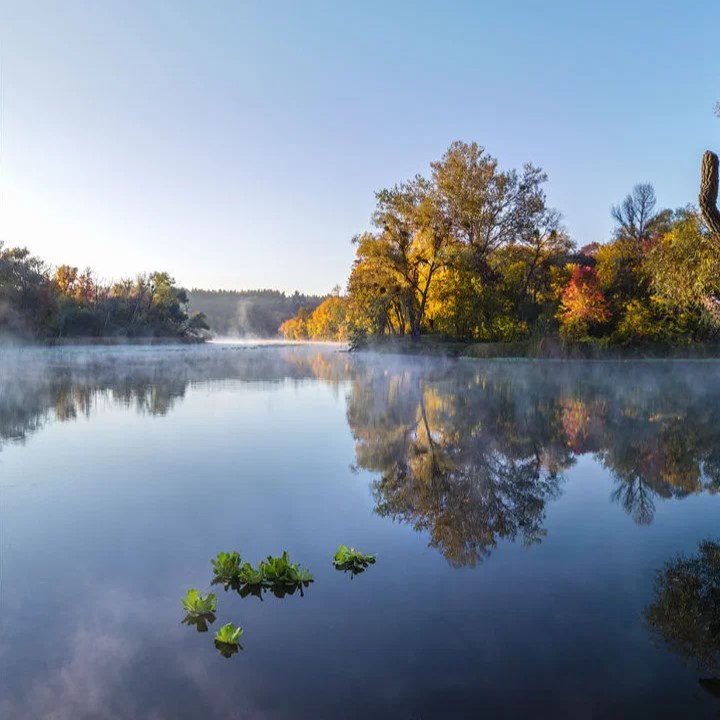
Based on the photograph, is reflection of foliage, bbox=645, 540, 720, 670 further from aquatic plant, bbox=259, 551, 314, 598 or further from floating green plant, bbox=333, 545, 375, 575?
aquatic plant, bbox=259, 551, 314, 598

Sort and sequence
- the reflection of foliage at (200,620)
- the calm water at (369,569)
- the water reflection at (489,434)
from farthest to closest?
the water reflection at (489,434) < the reflection of foliage at (200,620) < the calm water at (369,569)

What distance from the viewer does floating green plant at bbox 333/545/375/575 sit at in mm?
5434

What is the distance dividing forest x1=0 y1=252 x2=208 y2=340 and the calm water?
58951mm

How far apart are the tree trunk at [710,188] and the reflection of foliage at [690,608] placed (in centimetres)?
477

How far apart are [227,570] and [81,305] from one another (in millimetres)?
84012

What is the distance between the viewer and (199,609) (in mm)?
4504

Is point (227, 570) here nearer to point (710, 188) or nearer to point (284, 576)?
point (284, 576)

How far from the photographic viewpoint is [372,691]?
3.59m

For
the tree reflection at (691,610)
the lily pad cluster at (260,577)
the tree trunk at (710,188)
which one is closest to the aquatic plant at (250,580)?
the lily pad cluster at (260,577)

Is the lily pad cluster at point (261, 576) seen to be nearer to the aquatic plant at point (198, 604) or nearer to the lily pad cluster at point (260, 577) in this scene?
the lily pad cluster at point (260, 577)

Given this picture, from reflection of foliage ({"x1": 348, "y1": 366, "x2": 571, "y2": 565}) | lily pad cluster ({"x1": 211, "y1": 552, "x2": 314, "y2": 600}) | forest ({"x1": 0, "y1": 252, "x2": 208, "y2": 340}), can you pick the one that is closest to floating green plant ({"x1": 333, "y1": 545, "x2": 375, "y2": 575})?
lily pad cluster ({"x1": 211, "y1": 552, "x2": 314, "y2": 600})

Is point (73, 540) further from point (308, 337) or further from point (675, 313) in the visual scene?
point (308, 337)

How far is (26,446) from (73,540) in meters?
5.56

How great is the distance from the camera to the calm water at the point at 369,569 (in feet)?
11.8
